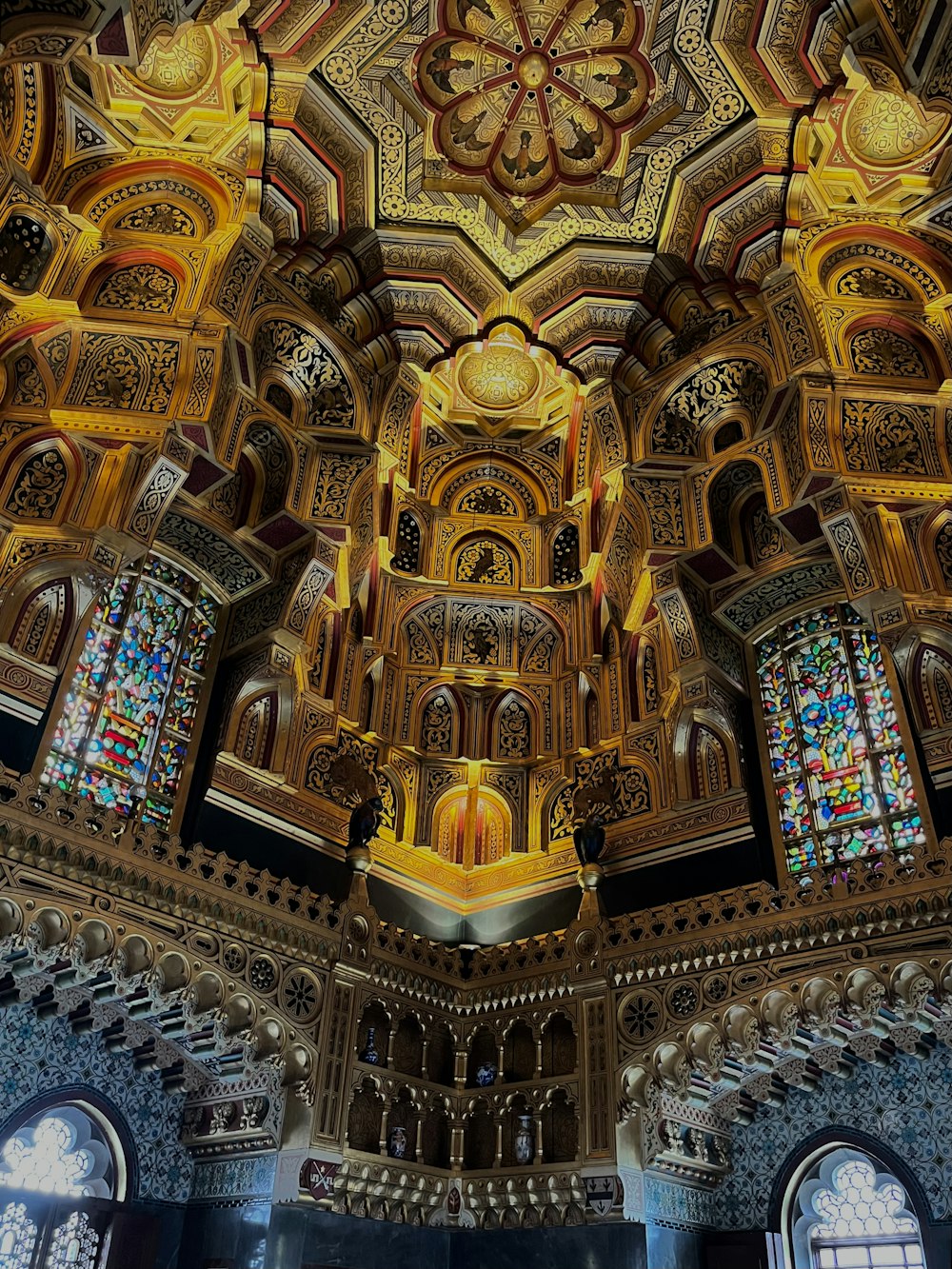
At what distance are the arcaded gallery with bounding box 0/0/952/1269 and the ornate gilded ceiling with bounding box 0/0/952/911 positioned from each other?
0.05 metres

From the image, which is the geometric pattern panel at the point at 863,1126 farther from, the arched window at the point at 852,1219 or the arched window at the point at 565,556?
the arched window at the point at 565,556

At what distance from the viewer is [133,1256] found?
28.8ft

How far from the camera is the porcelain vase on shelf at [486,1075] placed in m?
10.4

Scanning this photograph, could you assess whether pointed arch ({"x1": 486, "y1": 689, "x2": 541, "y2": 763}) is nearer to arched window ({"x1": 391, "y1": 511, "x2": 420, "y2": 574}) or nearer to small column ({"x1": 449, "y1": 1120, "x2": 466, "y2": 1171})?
arched window ({"x1": 391, "y1": 511, "x2": 420, "y2": 574})

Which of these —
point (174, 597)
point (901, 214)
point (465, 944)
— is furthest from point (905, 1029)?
point (174, 597)

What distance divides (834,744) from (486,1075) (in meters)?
4.78

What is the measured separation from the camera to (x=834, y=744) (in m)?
10.6

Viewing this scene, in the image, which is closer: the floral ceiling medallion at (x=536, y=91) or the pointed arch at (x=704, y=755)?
the floral ceiling medallion at (x=536, y=91)

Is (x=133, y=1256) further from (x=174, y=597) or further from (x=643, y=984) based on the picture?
(x=174, y=597)

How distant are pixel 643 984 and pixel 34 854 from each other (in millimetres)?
5373

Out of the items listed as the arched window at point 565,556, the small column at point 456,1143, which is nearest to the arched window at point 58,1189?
the small column at point 456,1143

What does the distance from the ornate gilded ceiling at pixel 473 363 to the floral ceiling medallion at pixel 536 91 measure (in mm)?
30

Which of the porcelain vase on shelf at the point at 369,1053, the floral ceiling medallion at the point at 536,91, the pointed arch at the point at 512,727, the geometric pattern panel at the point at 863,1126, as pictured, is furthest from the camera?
the pointed arch at the point at 512,727

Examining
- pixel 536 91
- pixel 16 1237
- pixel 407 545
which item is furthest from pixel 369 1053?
pixel 536 91
